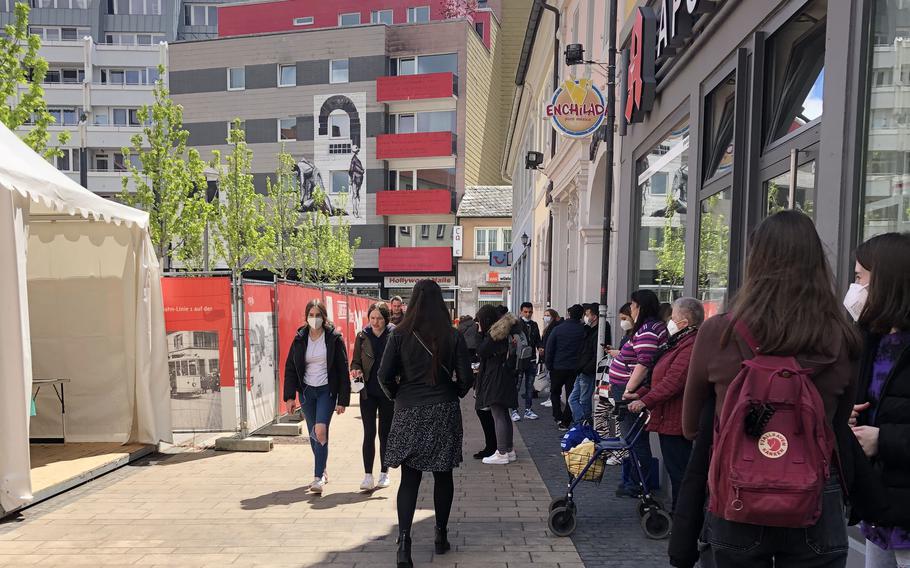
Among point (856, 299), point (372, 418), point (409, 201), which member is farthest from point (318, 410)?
point (409, 201)

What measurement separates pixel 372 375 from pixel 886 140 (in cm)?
433

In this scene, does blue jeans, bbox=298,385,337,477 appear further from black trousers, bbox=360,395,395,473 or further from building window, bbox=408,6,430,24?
building window, bbox=408,6,430,24

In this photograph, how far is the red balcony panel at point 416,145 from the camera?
4141 cm

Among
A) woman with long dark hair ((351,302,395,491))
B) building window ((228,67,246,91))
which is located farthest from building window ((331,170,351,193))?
woman with long dark hair ((351,302,395,491))

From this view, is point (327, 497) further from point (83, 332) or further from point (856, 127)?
point (856, 127)

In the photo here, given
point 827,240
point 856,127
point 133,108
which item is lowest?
point 827,240

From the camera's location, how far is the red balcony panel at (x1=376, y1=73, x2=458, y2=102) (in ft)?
135

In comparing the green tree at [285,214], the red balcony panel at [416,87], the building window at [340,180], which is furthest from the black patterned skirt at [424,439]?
the building window at [340,180]

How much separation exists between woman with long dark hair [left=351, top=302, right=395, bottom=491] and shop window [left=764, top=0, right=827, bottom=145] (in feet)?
11.7

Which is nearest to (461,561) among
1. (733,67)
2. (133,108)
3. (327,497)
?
(327,497)

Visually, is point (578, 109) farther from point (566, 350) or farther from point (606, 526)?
point (606, 526)

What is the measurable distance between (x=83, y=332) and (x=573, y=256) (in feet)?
34.4

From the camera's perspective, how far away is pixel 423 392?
4.97 meters

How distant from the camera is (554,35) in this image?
64.5ft
